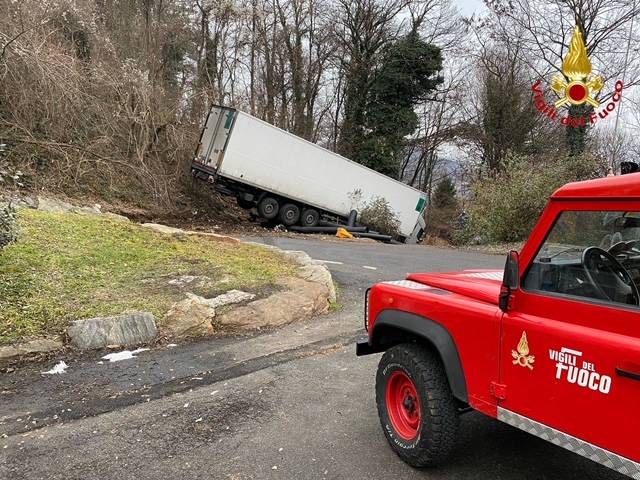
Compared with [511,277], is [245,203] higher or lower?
higher

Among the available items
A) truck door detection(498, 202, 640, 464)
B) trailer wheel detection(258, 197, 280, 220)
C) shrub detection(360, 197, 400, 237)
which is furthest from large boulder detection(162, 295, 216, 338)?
shrub detection(360, 197, 400, 237)

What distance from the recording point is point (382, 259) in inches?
507

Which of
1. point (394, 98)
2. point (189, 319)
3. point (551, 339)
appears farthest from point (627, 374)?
point (394, 98)

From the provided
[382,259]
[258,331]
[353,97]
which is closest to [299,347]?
[258,331]

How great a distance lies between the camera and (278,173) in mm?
19422

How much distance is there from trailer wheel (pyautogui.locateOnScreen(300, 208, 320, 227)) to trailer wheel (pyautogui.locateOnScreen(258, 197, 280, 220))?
1.18 meters

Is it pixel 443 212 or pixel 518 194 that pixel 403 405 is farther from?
pixel 443 212

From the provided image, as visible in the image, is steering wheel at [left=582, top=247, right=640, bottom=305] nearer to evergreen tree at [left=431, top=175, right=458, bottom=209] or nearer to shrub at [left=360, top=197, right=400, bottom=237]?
shrub at [left=360, top=197, right=400, bottom=237]

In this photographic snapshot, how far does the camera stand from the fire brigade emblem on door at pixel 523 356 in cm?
245

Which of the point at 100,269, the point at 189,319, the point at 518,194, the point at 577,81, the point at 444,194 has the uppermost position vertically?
the point at 577,81

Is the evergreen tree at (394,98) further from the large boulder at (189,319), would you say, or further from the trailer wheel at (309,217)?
the large boulder at (189,319)

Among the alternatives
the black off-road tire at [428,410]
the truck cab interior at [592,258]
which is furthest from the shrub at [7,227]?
the truck cab interior at [592,258]

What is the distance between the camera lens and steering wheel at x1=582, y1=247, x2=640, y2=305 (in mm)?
2197

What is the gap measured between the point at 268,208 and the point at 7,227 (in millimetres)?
14304
